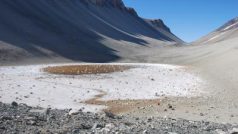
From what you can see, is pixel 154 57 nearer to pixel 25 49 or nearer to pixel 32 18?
pixel 32 18

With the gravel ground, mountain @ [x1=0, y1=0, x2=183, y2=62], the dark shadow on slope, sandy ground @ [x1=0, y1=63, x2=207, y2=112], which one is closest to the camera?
the gravel ground

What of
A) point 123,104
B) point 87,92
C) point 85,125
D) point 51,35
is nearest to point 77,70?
point 87,92

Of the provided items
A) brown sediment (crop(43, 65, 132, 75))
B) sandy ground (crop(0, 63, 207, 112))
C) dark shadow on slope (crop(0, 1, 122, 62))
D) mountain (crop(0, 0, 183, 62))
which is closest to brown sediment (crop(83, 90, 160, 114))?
sandy ground (crop(0, 63, 207, 112))

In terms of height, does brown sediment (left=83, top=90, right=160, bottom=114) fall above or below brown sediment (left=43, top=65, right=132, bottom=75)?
below

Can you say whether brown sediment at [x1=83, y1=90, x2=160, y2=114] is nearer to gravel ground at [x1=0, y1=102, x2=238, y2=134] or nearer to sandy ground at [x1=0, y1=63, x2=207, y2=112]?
sandy ground at [x1=0, y1=63, x2=207, y2=112]

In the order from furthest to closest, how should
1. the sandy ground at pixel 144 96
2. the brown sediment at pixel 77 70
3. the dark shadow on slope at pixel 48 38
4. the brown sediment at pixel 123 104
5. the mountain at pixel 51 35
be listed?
the dark shadow on slope at pixel 48 38 → the mountain at pixel 51 35 → the brown sediment at pixel 77 70 → the brown sediment at pixel 123 104 → the sandy ground at pixel 144 96

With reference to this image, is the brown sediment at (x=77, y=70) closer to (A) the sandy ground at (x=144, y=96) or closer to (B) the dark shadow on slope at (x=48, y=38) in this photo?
(A) the sandy ground at (x=144, y=96)

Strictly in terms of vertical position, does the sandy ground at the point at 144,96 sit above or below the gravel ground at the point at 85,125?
above

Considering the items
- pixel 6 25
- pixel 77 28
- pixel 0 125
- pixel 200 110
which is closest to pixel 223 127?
pixel 200 110

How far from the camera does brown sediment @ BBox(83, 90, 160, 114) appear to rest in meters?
20.9

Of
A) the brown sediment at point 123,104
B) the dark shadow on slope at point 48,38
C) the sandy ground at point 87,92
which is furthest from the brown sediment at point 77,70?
the brown sediment at point 123,104

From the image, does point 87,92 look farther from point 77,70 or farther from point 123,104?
point 77,70

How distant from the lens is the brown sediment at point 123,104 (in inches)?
824

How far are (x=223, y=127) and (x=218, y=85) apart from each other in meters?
17.6
